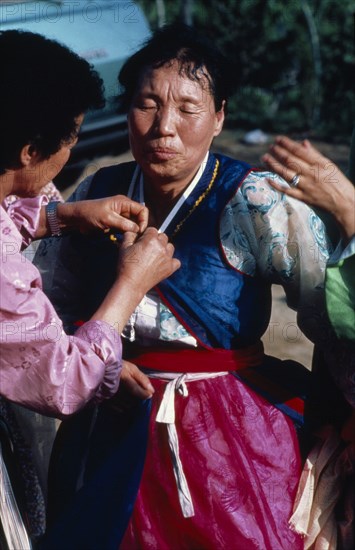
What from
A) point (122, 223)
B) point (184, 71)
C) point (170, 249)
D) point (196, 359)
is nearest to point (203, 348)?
point (196, 359)

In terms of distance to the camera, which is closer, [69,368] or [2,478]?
[69,368]

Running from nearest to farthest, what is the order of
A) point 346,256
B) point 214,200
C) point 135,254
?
1. point 346,256
2. point 135,254
3. point 214,200

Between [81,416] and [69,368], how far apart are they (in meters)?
0.66

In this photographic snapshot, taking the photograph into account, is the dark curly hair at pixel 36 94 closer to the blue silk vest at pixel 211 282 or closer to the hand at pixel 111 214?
the hand at pixel 111 214

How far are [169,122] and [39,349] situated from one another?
0.80 meters

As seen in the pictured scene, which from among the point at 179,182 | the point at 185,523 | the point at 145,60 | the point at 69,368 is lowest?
the point at 185,523

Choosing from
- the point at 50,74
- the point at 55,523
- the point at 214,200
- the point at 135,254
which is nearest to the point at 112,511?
the point at 55,523

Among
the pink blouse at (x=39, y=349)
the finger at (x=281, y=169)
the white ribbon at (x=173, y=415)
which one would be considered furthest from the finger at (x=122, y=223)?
the finger at (x=281, y=169)

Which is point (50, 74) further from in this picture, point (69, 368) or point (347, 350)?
point (347, 350)

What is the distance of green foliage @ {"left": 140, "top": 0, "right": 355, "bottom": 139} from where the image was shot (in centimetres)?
948

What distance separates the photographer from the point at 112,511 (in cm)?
243

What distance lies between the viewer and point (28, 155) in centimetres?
222

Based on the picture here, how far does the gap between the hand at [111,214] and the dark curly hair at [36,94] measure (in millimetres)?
276

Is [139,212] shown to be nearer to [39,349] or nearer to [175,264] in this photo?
[175,264]
